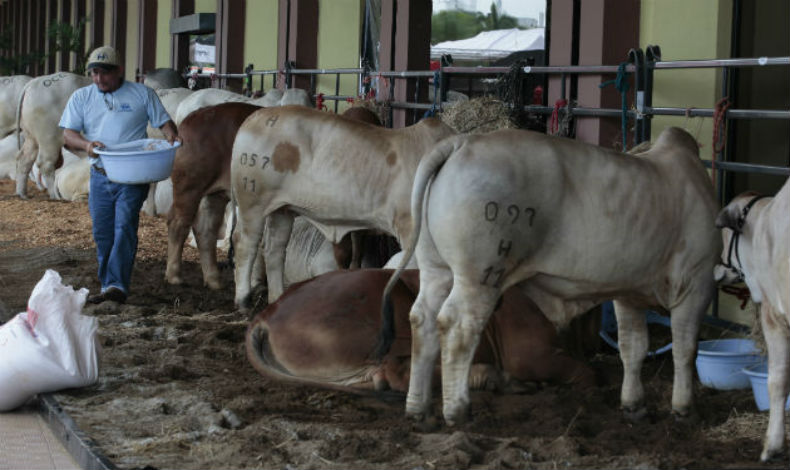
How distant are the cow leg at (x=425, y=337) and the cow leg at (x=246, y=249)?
2.58 m

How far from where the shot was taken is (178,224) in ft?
29.2

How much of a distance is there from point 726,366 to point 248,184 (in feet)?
10.7

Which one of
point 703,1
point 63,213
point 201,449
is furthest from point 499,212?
point 63,213

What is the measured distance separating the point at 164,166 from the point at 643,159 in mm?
3979

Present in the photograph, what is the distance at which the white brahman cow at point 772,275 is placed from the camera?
4070 mm

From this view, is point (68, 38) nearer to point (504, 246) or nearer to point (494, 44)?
point (494, 44)

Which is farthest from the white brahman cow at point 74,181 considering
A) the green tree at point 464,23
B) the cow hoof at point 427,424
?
the cow hoof at point 427,424

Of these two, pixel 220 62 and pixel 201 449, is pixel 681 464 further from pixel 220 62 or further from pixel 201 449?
pixel 220 62

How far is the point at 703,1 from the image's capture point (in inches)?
291

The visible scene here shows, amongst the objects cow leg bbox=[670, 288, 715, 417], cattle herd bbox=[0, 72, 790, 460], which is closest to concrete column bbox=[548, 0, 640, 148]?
cattle herd bbox=[0, 72, 790, 460]

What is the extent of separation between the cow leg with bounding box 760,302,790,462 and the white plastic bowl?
15.4ft

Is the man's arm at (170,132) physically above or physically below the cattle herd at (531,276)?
above

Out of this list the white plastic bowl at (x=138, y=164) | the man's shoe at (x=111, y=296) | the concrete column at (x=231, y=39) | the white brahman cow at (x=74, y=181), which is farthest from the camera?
the concrete column at (x=231, y=39)

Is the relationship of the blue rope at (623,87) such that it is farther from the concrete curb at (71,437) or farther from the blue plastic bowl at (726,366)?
the concrete curb at (71,437)
